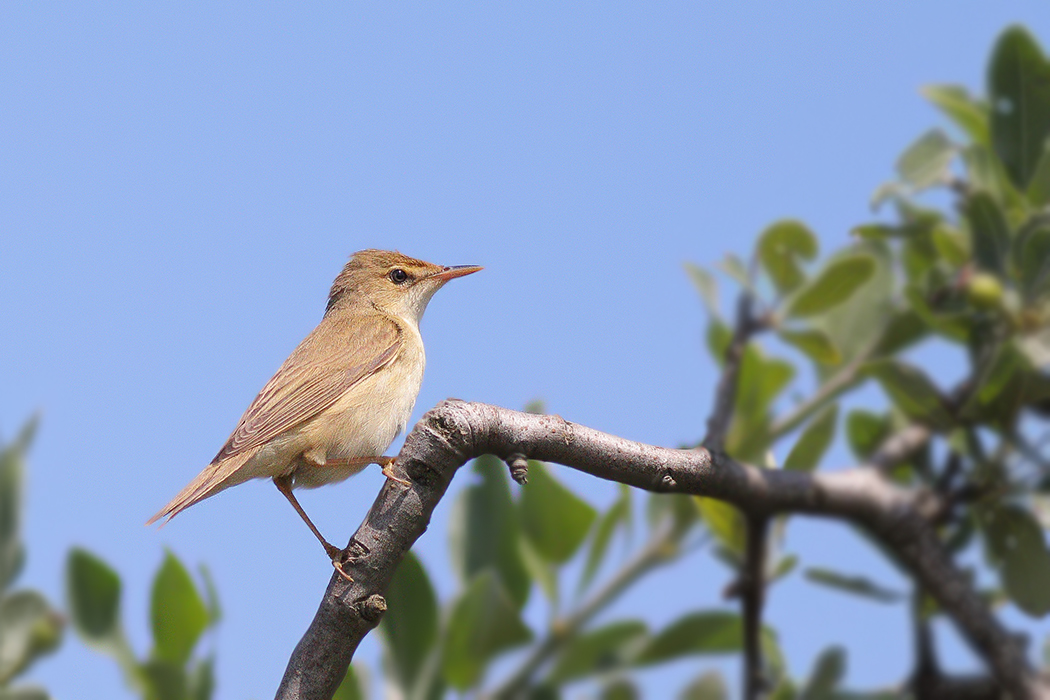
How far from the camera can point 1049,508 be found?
2.37m

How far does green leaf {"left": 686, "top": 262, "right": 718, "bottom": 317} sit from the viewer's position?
7.80ft

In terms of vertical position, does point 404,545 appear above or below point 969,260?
below

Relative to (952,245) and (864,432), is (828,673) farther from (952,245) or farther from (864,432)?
(952,245)

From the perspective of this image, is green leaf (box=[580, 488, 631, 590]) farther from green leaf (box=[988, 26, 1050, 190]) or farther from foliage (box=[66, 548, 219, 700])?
green leaf (box=[988, 26, 1050, 190])

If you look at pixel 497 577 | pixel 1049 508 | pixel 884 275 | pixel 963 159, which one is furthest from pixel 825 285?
pixel 497 577

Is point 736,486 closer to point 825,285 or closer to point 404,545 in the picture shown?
point 825,285

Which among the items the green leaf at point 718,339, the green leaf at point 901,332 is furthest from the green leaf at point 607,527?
the green leaf at point 901,332

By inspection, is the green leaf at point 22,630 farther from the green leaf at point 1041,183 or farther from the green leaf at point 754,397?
the green leaf at point 1041,183

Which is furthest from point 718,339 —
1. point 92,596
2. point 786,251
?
point 92,596

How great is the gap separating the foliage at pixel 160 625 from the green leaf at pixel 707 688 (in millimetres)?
895

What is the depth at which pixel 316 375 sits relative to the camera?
3.58 meters

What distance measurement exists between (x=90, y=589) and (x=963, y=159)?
2.20 m

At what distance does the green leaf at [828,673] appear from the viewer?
195cm

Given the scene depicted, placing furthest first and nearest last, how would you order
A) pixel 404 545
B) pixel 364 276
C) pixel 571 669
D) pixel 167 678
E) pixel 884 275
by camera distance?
pixel 364 276
pixel 884 275
pixel 404 545
pixel 571 669
pixel 167 678
